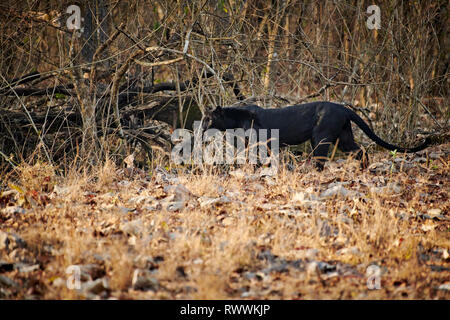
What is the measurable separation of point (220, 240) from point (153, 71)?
5333 mm

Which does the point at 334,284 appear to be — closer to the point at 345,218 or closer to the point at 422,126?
the point at 345,218

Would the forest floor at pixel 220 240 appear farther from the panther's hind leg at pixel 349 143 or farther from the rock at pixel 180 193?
the panther's hind leg at pixel 349 143

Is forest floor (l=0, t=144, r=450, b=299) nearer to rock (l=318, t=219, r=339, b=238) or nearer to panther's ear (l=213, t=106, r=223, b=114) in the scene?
rock (l=318, t=219, r=339, b=238)

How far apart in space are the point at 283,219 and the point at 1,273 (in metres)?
2.38

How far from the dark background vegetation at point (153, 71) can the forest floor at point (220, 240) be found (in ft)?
7.17

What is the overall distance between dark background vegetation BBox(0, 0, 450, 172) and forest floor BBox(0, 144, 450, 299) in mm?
2186

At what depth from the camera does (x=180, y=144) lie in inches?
302

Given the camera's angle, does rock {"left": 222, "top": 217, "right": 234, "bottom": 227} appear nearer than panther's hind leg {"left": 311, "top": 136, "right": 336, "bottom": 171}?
Yes

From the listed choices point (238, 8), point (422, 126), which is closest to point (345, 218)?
point (238, 8)

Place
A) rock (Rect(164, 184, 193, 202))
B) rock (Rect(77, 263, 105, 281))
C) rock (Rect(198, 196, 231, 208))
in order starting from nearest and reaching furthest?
rock (Rect(77, 263, 105, 281)), rock (Rect(198, 196, 231, 208)), rock (Rect(164, 184, 193, 202))

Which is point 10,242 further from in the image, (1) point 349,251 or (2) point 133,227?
(1) point 349,251

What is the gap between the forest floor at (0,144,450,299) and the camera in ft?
9.82

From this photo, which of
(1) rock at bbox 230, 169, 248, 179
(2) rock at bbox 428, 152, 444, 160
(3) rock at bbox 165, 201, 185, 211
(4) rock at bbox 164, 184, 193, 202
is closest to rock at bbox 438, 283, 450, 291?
(3) rock at bbox 165, 201, 185, 211

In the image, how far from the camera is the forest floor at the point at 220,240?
9.82 feet
